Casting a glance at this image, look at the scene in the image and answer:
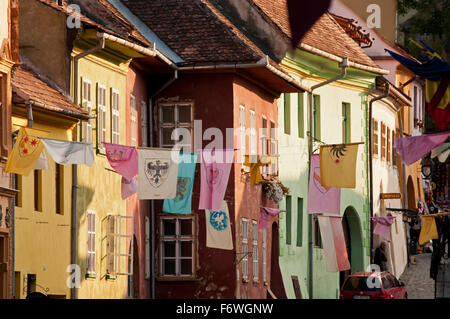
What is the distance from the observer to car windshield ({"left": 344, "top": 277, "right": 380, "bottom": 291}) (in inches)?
1479

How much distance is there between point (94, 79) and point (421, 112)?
37378mm

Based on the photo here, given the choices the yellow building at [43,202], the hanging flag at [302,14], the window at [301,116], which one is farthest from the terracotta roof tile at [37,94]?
the hanging flag at [302,14]

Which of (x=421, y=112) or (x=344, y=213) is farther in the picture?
(x=421, y=112)

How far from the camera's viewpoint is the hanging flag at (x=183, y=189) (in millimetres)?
28453

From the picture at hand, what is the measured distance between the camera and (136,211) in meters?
32.1

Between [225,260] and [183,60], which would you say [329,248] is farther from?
[183,60]

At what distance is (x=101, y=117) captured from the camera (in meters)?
29.5

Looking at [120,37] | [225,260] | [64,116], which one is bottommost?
[225,260]

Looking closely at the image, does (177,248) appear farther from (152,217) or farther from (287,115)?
(287,115)

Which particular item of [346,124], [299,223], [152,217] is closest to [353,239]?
[346,124]

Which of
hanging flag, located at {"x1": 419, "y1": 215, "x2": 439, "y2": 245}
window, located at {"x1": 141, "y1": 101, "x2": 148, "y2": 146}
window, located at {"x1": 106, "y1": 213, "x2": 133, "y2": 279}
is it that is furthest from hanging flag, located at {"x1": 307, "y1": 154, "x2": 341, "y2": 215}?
hanging flag, located at {"x1": 419, "y1": 215, "x2": 439, "y2": 245}

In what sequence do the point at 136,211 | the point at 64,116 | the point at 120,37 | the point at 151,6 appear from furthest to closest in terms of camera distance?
1. the point at 151,6
2. the point at 136,211
3. the point at 120,37
4. the point at 64,116

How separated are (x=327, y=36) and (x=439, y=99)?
798 inches
